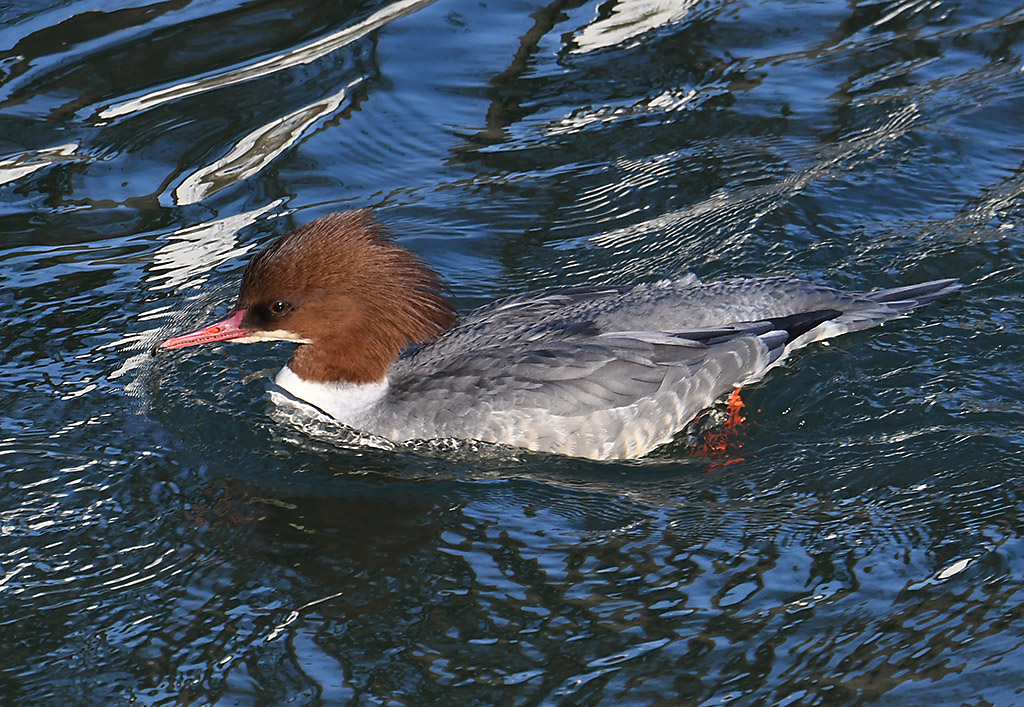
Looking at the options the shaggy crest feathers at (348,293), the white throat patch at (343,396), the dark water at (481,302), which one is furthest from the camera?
the white throat patch at (343,396)

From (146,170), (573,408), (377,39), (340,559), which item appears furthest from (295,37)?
(340,559)

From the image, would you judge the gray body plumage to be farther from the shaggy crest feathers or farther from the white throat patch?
the shaggy crest feathers

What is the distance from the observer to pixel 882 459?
19.4ft

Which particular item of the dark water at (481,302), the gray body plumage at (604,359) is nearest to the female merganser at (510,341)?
the gray body plumage at (604,359)

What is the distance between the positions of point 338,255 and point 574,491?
1617 mm

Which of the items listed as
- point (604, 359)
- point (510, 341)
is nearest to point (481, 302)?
point (510, 341)

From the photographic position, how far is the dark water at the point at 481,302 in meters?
4.87

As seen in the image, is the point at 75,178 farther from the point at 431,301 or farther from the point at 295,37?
the point at 431,301

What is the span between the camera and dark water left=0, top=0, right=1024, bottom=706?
487 cm

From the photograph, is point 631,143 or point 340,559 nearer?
point 340,559

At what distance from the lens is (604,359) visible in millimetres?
6266

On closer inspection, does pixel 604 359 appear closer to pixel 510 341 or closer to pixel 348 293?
pixel 510 341

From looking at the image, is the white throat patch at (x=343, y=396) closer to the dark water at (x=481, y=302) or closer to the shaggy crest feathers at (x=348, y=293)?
the shaggy crest feathers at (x=348, y=293)

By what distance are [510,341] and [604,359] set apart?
18.6 inches
